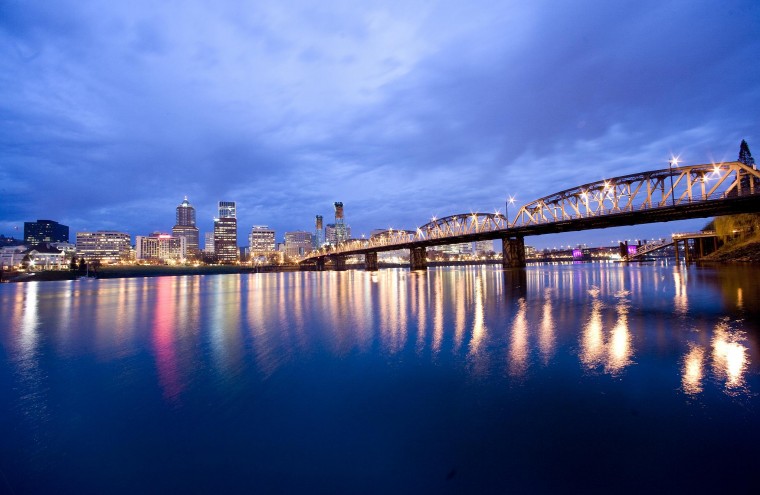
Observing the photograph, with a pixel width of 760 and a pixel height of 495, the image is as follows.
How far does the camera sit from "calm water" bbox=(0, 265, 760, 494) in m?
5.64

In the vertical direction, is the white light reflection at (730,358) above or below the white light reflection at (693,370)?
above

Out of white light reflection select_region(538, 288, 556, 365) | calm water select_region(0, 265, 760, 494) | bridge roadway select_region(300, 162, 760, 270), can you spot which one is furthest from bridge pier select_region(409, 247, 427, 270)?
calm water select_region(0, 265, 760, 494)

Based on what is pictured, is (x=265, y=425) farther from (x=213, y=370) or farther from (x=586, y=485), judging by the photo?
(x=586, y=485)

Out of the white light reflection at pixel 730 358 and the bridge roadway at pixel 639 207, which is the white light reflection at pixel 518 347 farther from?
the bridge roadway at pixel 639 207

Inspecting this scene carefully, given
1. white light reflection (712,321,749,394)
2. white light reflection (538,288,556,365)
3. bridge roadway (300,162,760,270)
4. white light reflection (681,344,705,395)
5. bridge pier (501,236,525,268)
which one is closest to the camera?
white light reflection (681,344,705,395)

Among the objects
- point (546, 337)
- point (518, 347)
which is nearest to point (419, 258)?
point (546, 337)

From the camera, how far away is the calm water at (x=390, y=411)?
5.64 metres

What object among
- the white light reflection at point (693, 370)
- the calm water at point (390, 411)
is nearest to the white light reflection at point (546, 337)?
the calm water at point (390, 411)

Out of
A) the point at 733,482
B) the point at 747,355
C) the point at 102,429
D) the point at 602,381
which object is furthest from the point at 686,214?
the point at 102,429

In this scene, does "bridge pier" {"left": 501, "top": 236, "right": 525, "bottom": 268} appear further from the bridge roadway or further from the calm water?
the calm water

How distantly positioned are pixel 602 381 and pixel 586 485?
16.6ft

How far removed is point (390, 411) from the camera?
804 cm

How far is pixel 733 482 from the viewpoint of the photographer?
16.9 feet

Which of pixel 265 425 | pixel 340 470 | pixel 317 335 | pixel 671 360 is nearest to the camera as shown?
pixel 340 470
